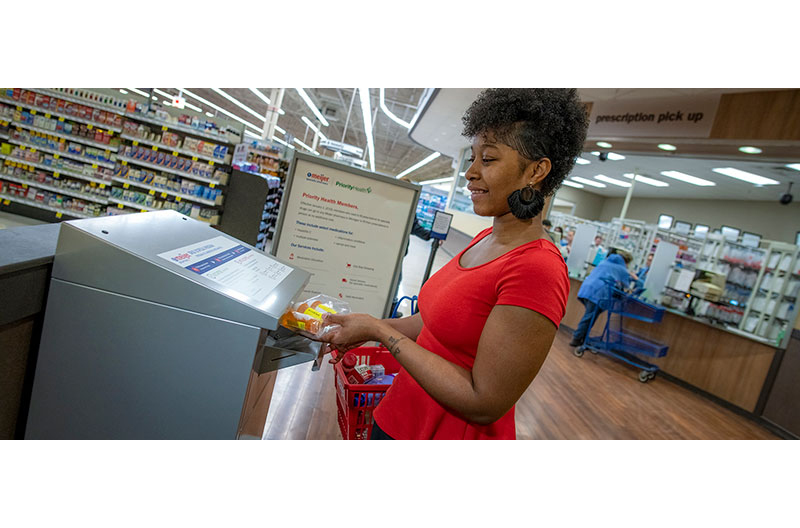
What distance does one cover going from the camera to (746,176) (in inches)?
386

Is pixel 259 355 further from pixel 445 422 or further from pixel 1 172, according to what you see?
pixel 1 172

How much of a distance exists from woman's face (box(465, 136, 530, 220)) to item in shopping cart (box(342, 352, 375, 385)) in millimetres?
1144

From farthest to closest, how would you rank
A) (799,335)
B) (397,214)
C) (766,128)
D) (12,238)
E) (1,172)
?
1. (1,172)
2. (799,335)
3. (766,128)
4. (397,214)
5. (12,238)

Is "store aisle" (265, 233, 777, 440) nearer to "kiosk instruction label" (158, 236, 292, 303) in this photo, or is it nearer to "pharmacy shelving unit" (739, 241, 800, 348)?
"pharmacy shelving unit" (739, 241, 800, 348)

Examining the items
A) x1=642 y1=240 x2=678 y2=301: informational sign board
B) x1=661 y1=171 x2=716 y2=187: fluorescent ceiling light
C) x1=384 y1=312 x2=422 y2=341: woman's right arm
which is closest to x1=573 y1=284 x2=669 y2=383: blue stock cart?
x1=642 y1=240 x2=678 y2=301: informational sign board

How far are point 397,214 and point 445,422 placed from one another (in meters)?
2.00

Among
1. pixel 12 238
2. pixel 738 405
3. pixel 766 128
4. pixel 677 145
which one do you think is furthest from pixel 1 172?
pixel 738 405

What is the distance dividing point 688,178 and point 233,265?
13405 mm

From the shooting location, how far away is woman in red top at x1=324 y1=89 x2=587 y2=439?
87 centimetres

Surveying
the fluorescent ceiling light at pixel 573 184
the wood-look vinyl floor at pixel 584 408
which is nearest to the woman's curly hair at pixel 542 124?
the wood-look vinyl floor at pixel 584 408

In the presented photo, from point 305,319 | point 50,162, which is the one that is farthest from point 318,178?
point 50,162

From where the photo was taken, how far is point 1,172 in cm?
650

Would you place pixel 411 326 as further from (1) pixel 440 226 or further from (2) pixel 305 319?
(1) pixel 440 226

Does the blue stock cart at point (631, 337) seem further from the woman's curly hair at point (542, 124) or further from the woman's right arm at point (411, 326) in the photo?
the woman's curly hair at point (542, 124)
